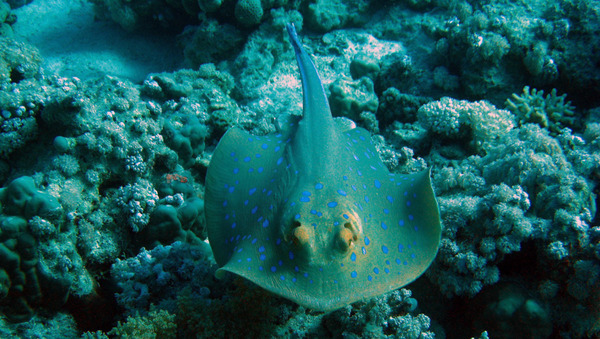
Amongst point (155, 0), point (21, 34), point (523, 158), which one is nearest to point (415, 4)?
point (523, 158)

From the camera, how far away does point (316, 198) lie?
9.72 ft

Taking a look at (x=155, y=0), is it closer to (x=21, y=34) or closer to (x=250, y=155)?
(x=21, y=34)

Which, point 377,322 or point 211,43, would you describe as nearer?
point 377,322

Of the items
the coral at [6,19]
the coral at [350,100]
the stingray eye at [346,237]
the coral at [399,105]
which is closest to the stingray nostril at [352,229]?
the stingray eye at [346,237]

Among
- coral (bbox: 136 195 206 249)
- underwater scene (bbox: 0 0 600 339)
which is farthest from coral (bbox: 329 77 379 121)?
coral (bbox: 136 195 206 249)

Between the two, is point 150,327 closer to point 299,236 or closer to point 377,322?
point 299,236

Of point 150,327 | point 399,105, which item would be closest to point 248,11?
point 399,105

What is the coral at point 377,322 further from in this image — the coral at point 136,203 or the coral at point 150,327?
the coral at point 136,203

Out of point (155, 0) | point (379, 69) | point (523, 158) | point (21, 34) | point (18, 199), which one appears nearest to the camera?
point (18, 199)

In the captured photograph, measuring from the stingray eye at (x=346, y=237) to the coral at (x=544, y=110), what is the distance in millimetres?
5577

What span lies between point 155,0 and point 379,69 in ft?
21.7

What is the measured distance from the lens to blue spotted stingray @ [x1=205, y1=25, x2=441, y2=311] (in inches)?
99.5

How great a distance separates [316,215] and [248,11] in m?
6.62

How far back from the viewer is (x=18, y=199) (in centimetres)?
362
